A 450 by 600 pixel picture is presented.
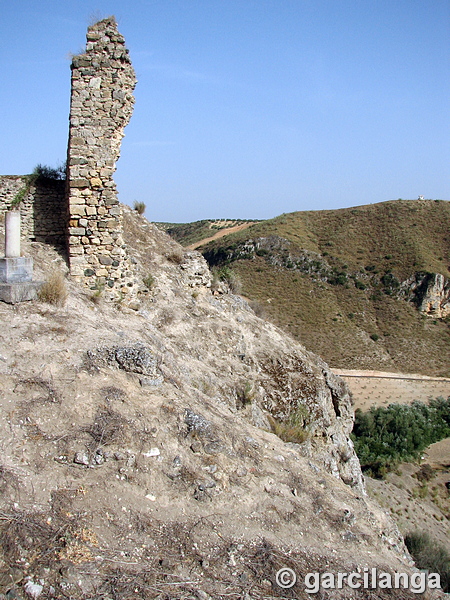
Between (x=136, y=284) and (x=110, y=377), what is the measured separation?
162 inches

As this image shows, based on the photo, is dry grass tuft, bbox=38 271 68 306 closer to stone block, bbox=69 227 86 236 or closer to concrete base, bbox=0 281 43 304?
concrete base, bbox=0 281 43 304

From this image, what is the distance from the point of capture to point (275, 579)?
4.48m

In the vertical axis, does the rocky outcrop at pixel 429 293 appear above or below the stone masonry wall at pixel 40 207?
below

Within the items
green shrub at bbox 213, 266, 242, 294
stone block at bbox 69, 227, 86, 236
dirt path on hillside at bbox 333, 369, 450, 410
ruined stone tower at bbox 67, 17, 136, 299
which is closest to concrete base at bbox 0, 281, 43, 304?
ruined stone tower at bbox 67, 17, 136, 299

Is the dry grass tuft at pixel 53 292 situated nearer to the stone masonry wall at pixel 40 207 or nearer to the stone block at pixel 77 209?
the stone block at pixel 77 209

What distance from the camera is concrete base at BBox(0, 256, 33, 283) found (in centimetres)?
737

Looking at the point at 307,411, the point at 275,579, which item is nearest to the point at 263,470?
the point at 275,579

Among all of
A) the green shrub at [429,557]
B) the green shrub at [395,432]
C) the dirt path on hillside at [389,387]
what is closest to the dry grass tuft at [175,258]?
the green shrub at [429,557]

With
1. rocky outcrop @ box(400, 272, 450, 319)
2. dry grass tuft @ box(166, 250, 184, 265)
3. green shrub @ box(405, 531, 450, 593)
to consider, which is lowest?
green shrub @ box(405, 531, 450, 593)

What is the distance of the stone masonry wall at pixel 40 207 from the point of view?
33.6ft

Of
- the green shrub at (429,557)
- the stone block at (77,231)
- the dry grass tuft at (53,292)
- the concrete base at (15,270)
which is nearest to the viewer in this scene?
the concrete base at (15,270)

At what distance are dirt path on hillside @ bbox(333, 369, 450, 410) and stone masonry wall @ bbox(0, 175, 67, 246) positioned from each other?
2392cm

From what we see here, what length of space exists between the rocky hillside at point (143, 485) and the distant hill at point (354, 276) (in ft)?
88.0

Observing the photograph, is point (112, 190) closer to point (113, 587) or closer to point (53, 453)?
point (53, 453)
